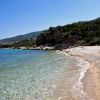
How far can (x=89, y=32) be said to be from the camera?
10388 centimetres

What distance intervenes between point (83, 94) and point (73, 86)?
2824 mm

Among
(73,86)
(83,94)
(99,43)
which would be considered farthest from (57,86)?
(99,43)

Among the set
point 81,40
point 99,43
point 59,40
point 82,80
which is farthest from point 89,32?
point 82,80

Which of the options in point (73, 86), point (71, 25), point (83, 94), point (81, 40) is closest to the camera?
point (83, 94)

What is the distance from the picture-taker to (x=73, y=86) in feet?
63.9

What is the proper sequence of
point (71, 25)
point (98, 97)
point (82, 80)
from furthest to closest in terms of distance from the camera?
point (71, 25) < point (82, 80) < point (98, 97)

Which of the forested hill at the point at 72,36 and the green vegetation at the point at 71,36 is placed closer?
the green vegetation at the point at 71,36

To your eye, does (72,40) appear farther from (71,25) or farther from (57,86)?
(57,86)

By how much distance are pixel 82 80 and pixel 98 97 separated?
5.79 metres

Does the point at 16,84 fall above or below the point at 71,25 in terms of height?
below

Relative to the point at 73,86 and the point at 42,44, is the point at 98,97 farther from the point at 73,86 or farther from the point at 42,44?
the point at 42,44

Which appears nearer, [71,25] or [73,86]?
[73,86]

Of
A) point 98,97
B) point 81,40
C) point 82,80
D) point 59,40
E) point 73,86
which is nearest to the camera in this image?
point 98,97

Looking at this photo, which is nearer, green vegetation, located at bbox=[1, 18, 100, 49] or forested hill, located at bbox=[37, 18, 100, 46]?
green vegetation, located at bbox=[1, 18, 100, 49]
